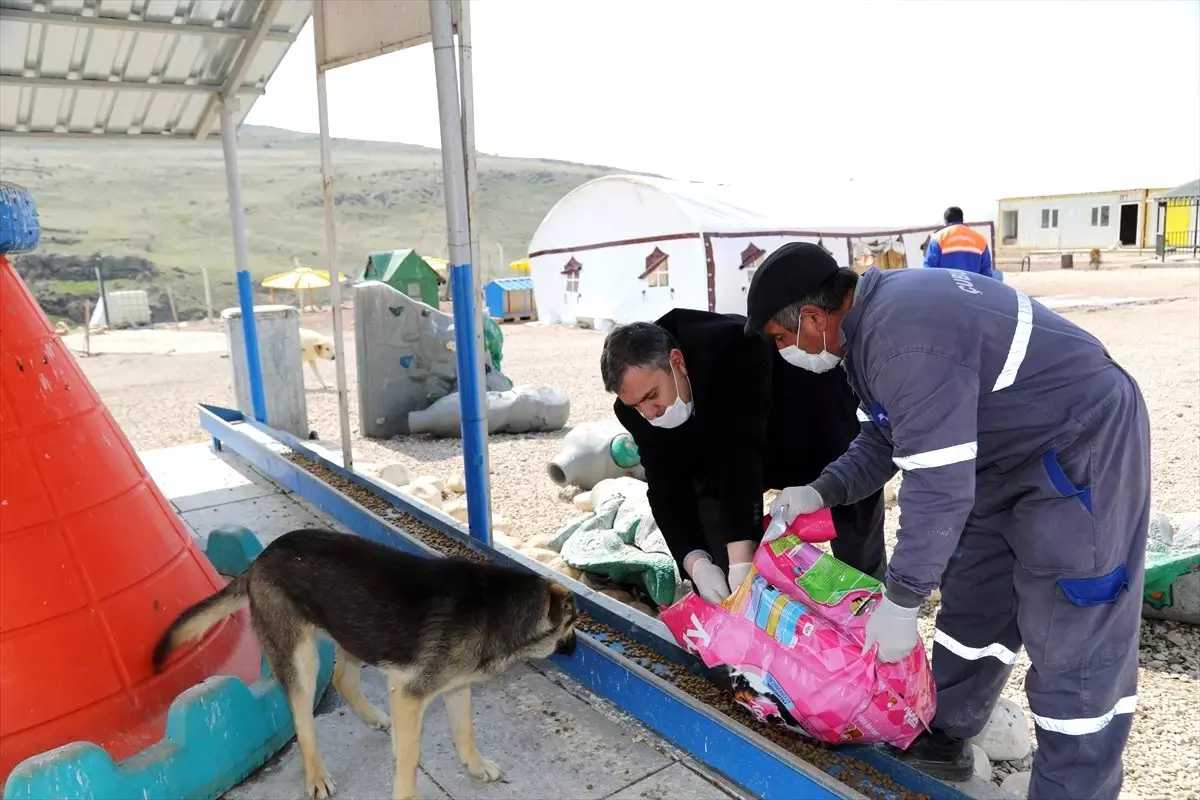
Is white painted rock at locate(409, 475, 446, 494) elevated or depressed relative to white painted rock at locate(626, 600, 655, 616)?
elevated

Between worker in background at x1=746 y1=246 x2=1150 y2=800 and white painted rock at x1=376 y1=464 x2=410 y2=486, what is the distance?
525 centimetres

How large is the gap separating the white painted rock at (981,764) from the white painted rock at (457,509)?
12.7 feet

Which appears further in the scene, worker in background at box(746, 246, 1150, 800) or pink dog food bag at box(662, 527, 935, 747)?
pink dog food bag at box(662, 527, 935, 747)

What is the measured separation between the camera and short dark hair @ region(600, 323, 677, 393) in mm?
2861

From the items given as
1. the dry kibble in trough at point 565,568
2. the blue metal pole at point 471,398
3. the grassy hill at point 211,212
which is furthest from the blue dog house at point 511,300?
the blue metal pole at point 471,398

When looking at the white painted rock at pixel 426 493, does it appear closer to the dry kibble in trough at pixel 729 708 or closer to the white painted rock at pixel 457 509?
the white painted rock at pixel 457 509

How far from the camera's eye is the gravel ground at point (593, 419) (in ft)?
12.3

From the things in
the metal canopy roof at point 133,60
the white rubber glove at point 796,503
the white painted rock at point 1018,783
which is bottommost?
the white painted rock at point 1018,783

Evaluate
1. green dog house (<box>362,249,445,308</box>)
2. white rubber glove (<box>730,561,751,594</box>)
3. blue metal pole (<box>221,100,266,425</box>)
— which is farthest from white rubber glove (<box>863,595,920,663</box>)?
green dog house (<box>362,249,445,308</box>)

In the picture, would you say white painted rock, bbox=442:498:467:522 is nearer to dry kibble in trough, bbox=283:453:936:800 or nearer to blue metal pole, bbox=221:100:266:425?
dry kibble in trough, bbox=283:453:936:800

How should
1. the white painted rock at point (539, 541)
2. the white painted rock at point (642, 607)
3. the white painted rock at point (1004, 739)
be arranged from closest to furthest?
the white painted rock at point (1004, 739) → the white painted rock at point (642, 607) → the white painted rock at point (539, 541)

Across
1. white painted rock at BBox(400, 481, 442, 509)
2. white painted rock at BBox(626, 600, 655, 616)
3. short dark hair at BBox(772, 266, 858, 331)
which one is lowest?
white painted rock at BBox(626, 600, 655, 616)

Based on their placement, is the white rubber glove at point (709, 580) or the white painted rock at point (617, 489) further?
the white painted rock at point (617, 489)

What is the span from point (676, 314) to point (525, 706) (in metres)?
1.64
